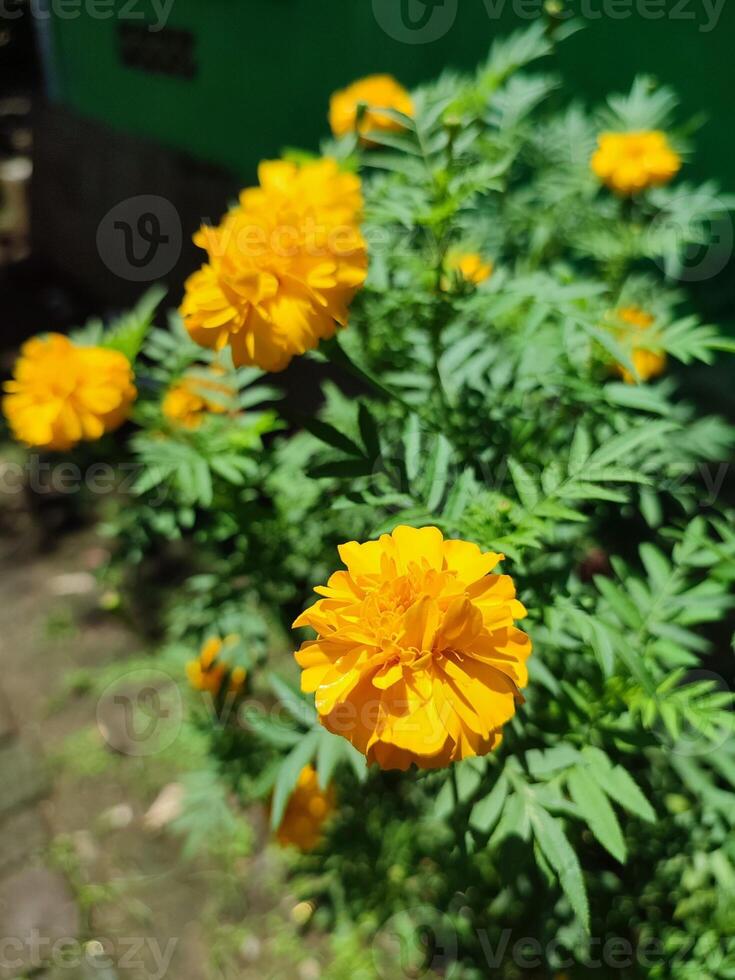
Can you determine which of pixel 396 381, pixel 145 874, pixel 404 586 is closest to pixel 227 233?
pixel 396 381

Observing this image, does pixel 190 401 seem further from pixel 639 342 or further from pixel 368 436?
pixel 639 342

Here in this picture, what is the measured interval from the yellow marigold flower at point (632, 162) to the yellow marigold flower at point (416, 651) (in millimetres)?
1062

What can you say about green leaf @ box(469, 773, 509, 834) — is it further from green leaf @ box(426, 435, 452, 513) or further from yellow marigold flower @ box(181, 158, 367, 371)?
yellow marigold flower @ box(181, 158, 367, 371)

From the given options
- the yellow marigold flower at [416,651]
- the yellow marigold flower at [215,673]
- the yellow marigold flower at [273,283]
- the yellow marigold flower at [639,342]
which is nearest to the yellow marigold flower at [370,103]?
the yellow marigold flower at [639,342]

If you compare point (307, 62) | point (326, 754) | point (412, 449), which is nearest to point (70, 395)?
point (412, 449)

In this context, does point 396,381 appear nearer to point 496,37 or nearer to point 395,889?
point 395,889

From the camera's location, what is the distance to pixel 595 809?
93 cm

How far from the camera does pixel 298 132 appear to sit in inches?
113

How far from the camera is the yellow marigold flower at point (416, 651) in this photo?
72 cm

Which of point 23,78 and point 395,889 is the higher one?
point 23,78

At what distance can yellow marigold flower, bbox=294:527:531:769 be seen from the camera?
0.72m

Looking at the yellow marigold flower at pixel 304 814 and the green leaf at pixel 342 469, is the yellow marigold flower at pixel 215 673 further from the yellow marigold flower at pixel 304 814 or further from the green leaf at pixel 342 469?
the green leaf at pixel 342 469

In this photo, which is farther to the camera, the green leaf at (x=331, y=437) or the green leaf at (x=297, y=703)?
the green leaf at (x=297, y=703)

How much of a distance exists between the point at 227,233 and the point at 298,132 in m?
2.14
